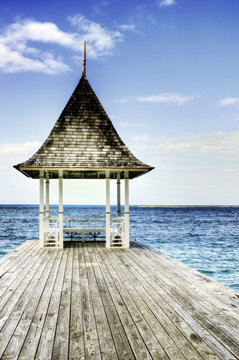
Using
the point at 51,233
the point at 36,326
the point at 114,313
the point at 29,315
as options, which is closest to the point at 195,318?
the point at 114,313

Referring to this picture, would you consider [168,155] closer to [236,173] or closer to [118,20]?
[236,173]

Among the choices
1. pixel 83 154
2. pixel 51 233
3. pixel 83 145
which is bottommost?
pixel 51 233

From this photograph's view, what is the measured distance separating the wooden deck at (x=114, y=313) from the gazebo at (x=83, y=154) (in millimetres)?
2853

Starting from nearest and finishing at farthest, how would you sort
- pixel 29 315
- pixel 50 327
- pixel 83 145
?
pixel 50 327 → pixel 29 315 → pixel 83 145

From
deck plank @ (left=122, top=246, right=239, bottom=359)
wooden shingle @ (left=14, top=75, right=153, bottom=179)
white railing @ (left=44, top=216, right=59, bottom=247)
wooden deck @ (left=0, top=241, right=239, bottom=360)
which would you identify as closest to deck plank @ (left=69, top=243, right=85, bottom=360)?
wooden deck @ (left=0, top=241, right=239, bottom=360)

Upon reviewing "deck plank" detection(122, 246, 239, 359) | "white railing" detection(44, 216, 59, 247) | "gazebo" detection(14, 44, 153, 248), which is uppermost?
"gazebo" detection(14, 44, 153, 248)

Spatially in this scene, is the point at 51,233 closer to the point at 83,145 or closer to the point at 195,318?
the point at 83,145

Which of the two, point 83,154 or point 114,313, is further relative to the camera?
point 83,154

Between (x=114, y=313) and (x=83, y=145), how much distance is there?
696 cm

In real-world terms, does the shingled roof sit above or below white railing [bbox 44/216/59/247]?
above

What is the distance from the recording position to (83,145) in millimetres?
10367

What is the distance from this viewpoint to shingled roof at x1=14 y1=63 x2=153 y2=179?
9.69 m

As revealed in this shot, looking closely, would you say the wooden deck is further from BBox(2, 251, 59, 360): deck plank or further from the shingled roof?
the shingled roof

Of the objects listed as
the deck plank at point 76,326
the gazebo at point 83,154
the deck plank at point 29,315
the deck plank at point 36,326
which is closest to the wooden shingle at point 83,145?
the gazebo at point 83,154
